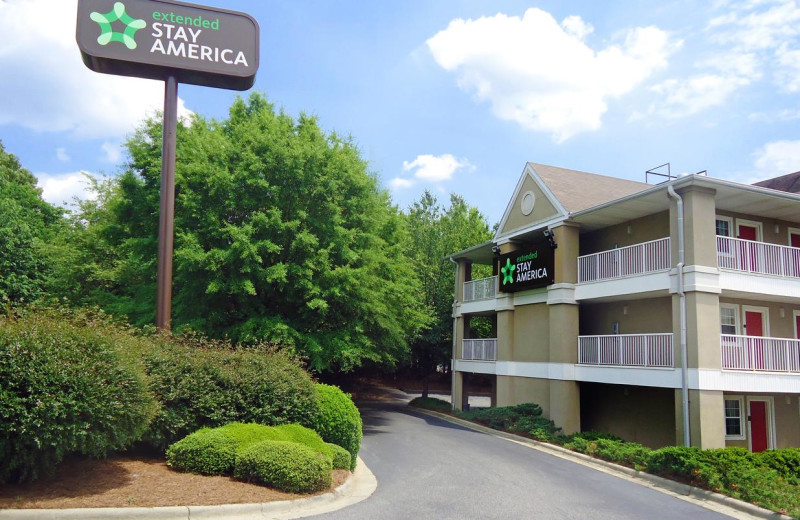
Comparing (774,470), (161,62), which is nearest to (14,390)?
(161,62)

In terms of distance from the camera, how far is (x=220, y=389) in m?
12.8

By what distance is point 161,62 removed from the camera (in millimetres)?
15969

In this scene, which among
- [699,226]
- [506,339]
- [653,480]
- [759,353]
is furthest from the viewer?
[506,339]

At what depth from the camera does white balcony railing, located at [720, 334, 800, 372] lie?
17.5m

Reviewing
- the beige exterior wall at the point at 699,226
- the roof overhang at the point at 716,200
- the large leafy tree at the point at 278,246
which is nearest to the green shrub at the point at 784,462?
the beige exterior wall at the point at 699,226

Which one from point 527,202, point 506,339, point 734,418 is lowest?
point 734,418

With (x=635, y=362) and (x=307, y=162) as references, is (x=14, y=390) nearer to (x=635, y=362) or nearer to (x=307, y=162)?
(x=307, y=162)

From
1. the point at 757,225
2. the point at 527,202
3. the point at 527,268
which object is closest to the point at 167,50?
the point at 527,202

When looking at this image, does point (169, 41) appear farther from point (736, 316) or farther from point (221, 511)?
point (736, 316)

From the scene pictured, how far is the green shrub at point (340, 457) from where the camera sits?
12.8 metres

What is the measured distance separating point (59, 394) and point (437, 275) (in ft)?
101

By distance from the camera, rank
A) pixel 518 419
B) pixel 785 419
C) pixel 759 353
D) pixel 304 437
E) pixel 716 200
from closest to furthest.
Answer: pixel 304 437, pixel 759 353, pixel 716 200, pixel 785 419, pixel 518 419

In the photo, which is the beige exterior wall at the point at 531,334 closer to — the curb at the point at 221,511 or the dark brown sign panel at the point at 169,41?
the curb at the point at 221,511

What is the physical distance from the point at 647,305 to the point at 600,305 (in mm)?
2587
